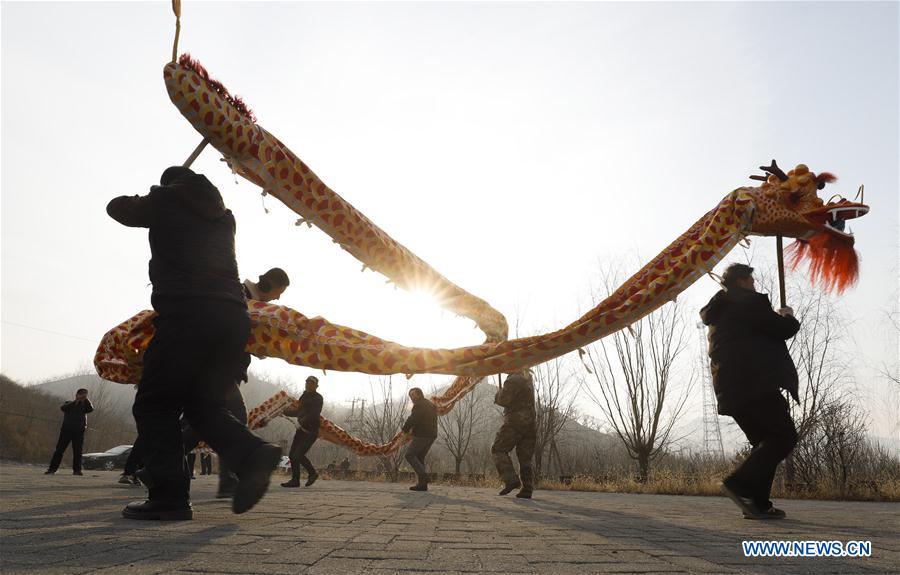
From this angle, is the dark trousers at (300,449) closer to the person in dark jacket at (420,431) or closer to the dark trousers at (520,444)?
the person in dark jacket at (420,431)

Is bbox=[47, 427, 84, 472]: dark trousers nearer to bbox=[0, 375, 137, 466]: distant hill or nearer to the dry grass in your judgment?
the dry grass

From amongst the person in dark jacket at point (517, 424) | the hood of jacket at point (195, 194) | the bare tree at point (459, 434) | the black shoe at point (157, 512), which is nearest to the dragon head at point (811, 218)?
the person in dark jacket at point (517, 424)

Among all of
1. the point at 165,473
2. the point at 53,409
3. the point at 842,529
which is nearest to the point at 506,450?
the point at 842,529

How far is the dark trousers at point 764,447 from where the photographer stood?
4520 mm

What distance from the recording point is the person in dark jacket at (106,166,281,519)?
3047 mm

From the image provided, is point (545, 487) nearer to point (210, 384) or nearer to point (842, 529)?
point (842, 529)

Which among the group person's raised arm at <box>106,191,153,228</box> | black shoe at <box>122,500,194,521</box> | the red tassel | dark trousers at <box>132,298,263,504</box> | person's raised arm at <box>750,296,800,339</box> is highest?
the red tassel

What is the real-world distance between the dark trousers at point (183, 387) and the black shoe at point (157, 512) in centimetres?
3

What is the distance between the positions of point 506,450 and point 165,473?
19.3ft

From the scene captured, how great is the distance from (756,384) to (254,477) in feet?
13.3

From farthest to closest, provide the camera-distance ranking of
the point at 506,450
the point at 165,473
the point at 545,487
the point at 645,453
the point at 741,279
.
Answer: the point at 645,453 → the point at 545,487 → the point at 506,450 → the point at 741,279 → the point at 165,473

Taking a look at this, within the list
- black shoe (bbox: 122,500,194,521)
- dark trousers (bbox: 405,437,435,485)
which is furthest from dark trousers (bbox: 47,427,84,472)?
black shoe (bbox: 122,500,194,521)

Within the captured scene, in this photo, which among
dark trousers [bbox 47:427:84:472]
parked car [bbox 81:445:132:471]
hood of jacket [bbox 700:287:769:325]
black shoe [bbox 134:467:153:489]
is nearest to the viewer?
black shoe [bbox 134:467:153:489]

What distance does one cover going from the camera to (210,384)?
314cm
